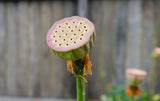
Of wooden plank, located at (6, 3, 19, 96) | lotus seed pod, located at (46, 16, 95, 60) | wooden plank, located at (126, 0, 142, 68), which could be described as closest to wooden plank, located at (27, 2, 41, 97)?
wooden plank, located at (6, 3, 19, 96)

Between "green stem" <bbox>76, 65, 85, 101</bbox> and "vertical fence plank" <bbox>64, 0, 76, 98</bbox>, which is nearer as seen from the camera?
"green stem" <bbox>76, 65, 85, 101</bbox>

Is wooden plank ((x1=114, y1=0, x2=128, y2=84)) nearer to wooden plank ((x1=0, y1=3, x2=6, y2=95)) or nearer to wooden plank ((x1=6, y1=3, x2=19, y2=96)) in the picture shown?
wooden plank ((x1=6, y1=3, x2=19, y2=96))

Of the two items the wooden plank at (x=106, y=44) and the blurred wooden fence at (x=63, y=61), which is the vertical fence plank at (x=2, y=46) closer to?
the blurred wooden fence at (x=63, y=61)

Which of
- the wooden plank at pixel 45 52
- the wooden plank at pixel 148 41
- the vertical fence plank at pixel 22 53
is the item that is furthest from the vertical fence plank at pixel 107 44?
the vertical fence plank at pixel 22 53

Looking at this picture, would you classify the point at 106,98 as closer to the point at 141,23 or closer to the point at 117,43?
the point at 117,43

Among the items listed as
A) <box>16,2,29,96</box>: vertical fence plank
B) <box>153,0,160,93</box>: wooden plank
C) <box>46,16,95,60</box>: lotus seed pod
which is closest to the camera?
<box>46,16,95,60</box>: lotus seed pod

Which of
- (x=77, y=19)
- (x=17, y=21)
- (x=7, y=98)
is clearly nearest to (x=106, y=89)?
(x=7, y=98)
